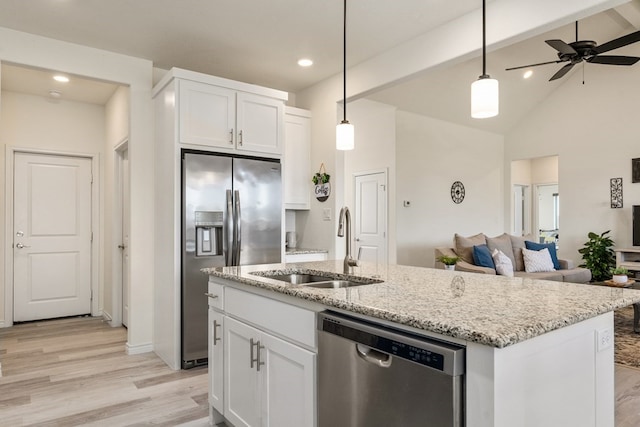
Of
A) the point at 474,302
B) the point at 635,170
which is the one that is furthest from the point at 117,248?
the point at 635,170

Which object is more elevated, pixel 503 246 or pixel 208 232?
pixel 208 232

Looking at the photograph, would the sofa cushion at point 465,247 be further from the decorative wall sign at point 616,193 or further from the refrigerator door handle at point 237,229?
the refrigerator door handle at point 237,229

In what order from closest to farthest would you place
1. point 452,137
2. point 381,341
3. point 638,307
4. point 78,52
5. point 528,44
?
point 381,341
point 78,52
point 638,307
point 528,44
point 452,137

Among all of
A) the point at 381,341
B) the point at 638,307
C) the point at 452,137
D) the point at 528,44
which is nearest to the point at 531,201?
the point at 452,137

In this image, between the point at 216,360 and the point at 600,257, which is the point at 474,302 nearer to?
the point at 216,360

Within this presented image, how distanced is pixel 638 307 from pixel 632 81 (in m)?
4.17

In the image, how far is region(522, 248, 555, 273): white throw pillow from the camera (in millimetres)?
5539

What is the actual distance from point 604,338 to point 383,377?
2.79ft

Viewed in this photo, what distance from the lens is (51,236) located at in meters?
4.95

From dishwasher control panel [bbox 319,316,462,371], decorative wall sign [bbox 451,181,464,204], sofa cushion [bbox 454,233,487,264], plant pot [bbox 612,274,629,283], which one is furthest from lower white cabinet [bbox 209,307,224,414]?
decorative wall sign [bbox 451,181,464,204]

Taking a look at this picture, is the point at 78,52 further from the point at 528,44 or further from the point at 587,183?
the point at 587,183

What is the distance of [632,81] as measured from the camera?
6484mm

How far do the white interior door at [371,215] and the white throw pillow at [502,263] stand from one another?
1.70m

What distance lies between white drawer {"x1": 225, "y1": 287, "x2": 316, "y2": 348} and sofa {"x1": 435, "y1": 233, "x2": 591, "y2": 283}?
359 centimetres
